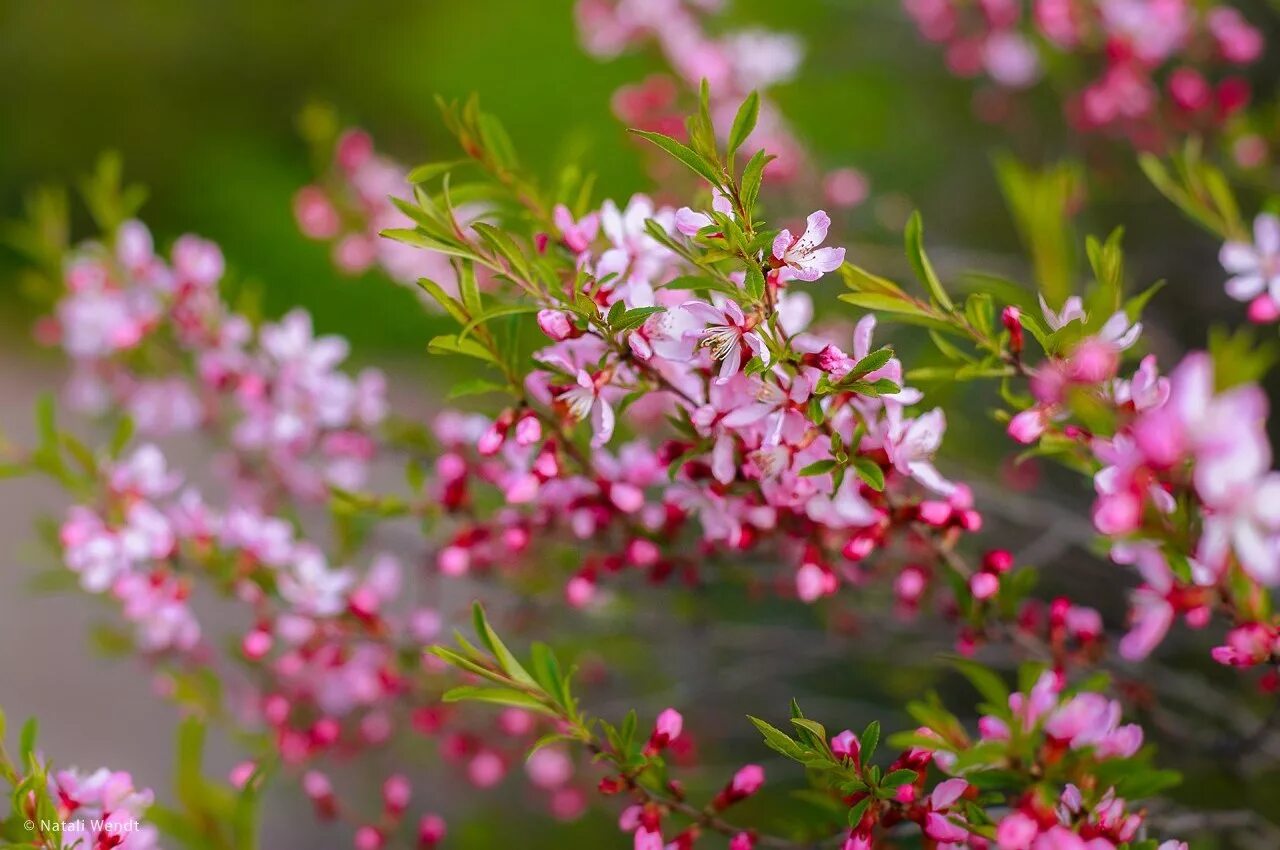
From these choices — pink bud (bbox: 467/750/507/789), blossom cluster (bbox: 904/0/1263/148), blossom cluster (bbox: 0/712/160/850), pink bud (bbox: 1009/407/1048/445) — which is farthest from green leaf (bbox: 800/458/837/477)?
blossom cluster (bbox: 904/0/1263/148)

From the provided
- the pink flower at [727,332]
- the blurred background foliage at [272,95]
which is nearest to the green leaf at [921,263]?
the pink flower at [727,332]

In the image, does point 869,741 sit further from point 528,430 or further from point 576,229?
point 576,229

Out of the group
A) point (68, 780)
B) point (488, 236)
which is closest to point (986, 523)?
point (488, 236)

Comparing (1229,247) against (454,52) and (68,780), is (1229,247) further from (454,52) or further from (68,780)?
(454,52)

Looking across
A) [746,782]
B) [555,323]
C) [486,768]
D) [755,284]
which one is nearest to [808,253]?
[755,284]

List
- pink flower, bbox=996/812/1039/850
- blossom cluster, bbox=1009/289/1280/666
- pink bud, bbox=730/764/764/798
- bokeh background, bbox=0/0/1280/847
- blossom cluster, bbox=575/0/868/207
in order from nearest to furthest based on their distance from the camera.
Answer: 1. blossom cluster, bbox=1009/289/1280/666
2. pink flower, bbox=996/812/1039/850
3. pink bud, bbox=730/764/764/798
4. bokeh background, bbox=0/0/1280/847
5. blossom cluster, bbox=575/0/868/207

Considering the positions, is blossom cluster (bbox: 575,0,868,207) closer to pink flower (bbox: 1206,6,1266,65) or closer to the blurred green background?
pink flower (bbox: 1206,6,1266,65)

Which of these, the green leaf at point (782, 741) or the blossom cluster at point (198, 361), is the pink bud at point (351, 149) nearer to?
the blossom cluster at point (198, 361)
